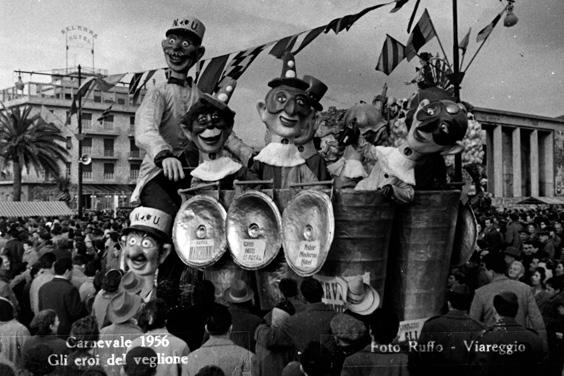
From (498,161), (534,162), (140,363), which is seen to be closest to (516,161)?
(534,162)

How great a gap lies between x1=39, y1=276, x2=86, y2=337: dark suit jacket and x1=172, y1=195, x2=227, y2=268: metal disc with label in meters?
0.89

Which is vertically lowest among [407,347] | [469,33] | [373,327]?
[407,347]

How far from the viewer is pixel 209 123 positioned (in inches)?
210

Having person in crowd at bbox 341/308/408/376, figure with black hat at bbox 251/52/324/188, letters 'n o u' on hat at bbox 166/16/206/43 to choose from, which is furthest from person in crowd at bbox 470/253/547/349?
letters 'n o u' on hat at bbox 166/16/206/43

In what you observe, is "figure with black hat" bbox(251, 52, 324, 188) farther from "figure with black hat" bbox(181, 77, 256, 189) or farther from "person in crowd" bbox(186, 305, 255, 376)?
"person in crowd" bbox(186, 305, 255, 376)

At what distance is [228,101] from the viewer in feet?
18.3

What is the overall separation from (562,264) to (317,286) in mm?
3097

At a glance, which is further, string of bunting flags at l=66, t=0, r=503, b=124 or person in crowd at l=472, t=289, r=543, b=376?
string of bunting flags at l=66, t=0, r=503, b=124

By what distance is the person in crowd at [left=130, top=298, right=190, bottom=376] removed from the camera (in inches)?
131

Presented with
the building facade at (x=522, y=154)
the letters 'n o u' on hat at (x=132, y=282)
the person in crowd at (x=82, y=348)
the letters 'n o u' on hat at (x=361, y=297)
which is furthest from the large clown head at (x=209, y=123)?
the building facade at (x=522, y=154)

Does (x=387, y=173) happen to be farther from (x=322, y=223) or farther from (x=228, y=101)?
(x=228, y=101)

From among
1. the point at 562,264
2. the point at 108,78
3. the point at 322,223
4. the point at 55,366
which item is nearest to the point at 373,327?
the point at 322,223

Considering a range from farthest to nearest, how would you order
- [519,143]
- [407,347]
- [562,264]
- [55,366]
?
[519,143] < [562,264] < [407,347] < [55,366]

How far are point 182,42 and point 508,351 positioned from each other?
3893 mm
